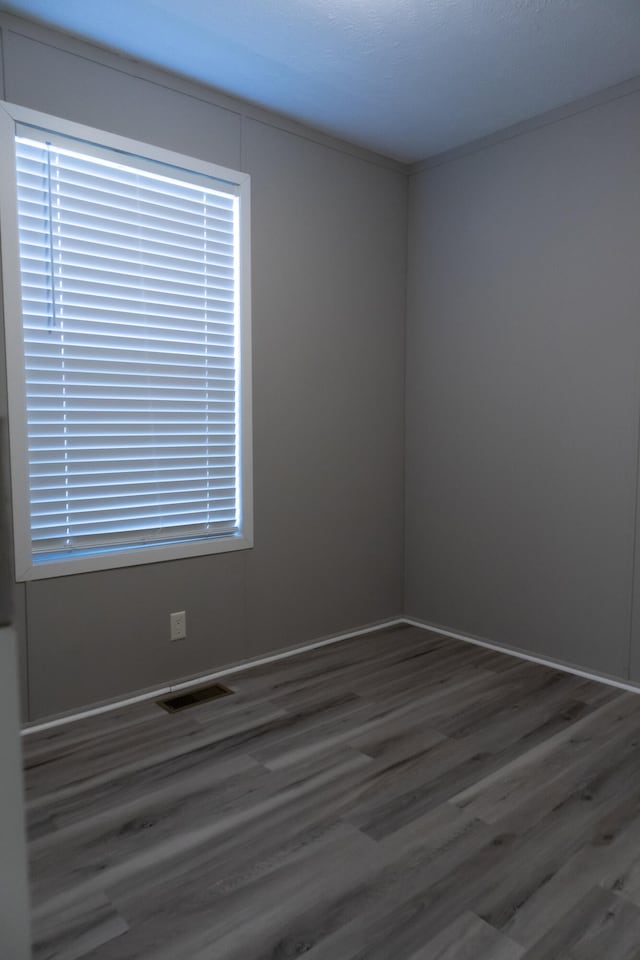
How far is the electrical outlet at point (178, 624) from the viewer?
9.53ft

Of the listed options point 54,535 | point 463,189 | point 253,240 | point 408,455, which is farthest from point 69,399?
point 463,189

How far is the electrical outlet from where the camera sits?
2904mm

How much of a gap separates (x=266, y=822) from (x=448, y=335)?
8.67 ft

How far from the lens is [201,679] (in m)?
3.00

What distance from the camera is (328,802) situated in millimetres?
2031

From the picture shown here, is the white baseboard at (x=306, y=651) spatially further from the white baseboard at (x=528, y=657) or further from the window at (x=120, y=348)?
the window at (x=120, y=348)

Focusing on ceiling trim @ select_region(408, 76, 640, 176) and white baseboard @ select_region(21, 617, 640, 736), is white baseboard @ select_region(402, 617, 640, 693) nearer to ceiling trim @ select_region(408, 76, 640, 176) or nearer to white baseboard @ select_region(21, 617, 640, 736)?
white baseboard @ select_region(21, 617, 640, 736)

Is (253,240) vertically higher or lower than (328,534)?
higher

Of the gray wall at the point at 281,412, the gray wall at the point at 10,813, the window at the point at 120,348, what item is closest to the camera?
the gray wall at the point at 10,813

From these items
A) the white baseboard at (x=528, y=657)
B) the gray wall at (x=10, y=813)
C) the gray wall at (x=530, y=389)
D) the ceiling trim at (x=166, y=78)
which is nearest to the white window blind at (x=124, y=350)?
the ceiling trim at (x=166, y=78)

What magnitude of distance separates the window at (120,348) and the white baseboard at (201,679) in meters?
0.59

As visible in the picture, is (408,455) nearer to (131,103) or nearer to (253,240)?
(253,240)

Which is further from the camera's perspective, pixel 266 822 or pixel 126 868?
pixel 266 822

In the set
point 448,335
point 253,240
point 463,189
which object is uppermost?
point 463,189
